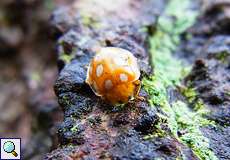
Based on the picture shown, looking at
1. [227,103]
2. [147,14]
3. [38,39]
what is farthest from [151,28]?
[38,39]

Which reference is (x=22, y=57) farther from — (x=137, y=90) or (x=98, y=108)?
(x=137, y=90)

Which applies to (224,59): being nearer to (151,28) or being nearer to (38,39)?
(151,28)

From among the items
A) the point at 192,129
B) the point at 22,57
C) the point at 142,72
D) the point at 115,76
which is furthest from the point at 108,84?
the point at 22,57

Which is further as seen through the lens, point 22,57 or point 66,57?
point 22,57

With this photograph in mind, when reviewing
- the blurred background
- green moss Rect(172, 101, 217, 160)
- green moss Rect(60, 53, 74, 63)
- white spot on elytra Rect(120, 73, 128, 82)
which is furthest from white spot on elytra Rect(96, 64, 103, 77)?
the blurred background

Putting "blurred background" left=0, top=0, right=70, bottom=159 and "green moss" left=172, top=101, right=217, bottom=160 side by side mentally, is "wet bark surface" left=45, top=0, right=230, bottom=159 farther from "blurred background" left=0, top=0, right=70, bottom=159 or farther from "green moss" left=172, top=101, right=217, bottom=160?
"blurred background" left=0, top=0, right=70, bottom=159
